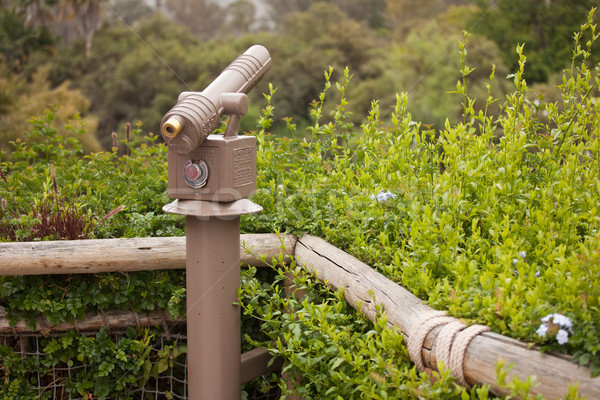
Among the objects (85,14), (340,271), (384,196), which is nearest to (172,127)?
(340,271)

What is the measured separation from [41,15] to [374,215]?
30.8m

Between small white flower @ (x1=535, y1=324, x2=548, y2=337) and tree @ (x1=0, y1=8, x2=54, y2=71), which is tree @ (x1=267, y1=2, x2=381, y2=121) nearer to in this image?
tree @ (x1=0, y1=8, x2=54, y2=71)

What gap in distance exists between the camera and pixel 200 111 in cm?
180

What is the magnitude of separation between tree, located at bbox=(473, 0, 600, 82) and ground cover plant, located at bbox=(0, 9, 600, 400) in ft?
83.9

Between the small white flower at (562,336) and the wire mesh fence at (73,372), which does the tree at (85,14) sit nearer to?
the wire mesh fence at (73,372)

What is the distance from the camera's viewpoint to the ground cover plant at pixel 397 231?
1.54m

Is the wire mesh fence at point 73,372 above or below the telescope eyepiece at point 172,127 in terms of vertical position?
below

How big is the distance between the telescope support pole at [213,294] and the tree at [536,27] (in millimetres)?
26336

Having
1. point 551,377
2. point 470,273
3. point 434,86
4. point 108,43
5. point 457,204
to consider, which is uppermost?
point 108,43

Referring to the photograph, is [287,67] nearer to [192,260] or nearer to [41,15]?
[41,15]

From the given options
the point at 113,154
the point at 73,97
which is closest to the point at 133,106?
the point at 73,97

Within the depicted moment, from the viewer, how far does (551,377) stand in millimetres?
1326

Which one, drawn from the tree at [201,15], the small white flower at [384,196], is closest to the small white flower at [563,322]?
the small white flower at [384,196]

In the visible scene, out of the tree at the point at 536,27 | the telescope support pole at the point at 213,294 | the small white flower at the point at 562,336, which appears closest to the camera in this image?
the small white flower at the point at 562,336
